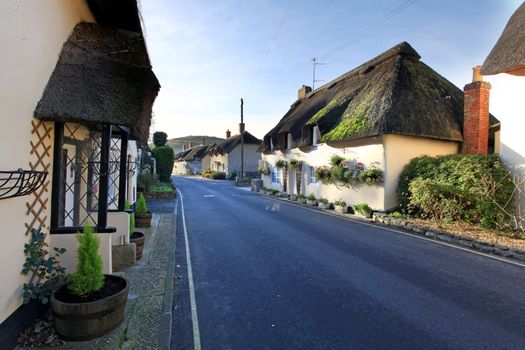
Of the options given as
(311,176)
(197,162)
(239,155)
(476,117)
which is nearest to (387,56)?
(476,117)

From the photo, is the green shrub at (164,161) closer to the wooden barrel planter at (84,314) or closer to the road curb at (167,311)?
the road curb at (167,311)

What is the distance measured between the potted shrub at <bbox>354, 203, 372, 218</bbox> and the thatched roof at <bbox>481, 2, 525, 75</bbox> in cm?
651

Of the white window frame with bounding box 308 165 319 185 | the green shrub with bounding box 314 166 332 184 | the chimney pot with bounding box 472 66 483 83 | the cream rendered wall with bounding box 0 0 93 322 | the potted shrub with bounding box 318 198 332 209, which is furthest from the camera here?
the white window frame with bounding box 308 165 319 185

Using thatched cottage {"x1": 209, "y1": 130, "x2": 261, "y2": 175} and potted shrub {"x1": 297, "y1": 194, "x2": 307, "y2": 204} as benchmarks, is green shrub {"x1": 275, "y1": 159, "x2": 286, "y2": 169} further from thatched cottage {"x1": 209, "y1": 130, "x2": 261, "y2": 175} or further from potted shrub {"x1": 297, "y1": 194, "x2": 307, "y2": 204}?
thatched cottage {"x1": 209, "y1": 130, "x2": 261, "y2": 175}

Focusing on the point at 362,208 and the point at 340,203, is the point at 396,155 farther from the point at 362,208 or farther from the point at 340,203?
the point at 340,203

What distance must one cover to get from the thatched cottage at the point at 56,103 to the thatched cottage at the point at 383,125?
10916 mm

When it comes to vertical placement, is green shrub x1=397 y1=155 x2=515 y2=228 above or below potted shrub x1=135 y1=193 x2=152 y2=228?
above

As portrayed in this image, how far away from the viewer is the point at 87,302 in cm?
379

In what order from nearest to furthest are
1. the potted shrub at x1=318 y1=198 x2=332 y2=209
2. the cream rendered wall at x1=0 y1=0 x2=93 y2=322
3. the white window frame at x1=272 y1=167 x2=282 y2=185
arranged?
the cream rendered wall at x1=0 y1=0 x2=93 y2=322, the potted shrub at x1=318 y1=198 x2=332 y2=209, the white window frame at x1=272 y1=167 x2=282 y2=185

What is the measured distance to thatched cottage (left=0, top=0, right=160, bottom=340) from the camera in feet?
11.8

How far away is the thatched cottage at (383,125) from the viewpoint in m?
13.9

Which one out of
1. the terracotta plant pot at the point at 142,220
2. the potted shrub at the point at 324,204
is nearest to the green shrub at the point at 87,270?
the terracotta plant pot at the point at 142,220

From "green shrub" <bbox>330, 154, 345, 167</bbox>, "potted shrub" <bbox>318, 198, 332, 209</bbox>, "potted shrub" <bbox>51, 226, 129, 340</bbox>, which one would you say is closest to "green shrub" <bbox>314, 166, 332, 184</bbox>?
"green shrub" <bbox>330, 154, 345, 167</bbox>

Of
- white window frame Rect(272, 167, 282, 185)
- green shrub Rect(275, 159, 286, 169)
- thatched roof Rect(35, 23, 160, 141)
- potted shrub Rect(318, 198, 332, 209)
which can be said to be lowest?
potted shrub Rect(318, 198, 332, 209)
